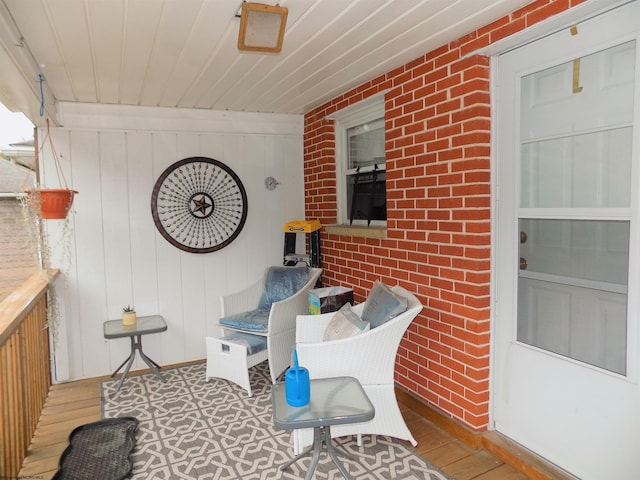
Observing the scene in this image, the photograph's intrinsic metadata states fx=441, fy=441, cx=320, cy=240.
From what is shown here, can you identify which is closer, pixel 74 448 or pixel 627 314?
pixel 627 314

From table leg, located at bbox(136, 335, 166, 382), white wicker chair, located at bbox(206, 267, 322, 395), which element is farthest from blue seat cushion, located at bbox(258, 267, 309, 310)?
table leg, located at bbox(136, 335, 166, 382)

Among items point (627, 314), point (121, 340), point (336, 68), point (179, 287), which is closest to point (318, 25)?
point (336, 68)

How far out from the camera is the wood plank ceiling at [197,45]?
6.55 feet

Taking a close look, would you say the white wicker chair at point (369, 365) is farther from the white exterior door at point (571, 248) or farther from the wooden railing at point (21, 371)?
the wooden railing at point (21, 371)

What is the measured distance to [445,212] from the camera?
101 inches

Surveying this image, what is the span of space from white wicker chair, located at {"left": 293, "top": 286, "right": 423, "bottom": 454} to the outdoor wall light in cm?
147

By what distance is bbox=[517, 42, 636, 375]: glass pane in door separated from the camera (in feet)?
6.05

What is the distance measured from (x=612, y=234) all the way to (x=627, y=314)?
0.34 meters

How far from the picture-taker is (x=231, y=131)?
4.11 m

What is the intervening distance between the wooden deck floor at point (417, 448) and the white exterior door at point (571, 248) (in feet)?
0.64

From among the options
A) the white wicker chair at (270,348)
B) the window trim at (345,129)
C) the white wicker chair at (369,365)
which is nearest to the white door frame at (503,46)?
the white wicker chair at (369,365)

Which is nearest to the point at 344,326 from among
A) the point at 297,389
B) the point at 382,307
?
the point at 382,307

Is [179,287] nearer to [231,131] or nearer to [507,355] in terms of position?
[231,131]

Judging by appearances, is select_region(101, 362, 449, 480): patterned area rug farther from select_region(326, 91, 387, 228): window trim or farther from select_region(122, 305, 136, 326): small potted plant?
select_region(326, 91, 387, 228): window trim
